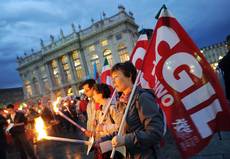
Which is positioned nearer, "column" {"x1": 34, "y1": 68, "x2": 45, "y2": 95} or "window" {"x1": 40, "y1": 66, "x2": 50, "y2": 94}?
"window" {"x1": 40, "y1": 66, "x2": 50, "y2": 94}

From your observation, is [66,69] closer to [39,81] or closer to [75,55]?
[75,55]

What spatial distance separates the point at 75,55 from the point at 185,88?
54.5m

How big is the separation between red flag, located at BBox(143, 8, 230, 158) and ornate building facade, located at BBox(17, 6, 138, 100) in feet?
140

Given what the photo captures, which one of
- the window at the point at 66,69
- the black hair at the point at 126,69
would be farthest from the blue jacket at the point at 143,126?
the window at the point at 66,69

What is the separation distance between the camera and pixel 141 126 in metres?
2.19

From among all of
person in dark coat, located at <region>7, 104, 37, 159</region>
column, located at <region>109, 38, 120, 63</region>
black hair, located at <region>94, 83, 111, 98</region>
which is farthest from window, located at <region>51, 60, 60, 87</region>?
black hair, located at <region>94, 83, 111, 98</region>

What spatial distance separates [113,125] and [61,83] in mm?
56967

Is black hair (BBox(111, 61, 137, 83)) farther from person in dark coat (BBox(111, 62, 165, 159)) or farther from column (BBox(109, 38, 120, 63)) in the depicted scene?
column (BBox(109, 38, 120, 63))

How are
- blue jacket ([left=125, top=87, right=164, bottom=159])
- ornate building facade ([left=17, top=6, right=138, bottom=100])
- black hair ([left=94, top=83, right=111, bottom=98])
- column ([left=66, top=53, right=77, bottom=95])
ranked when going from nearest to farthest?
blue jacket ([left=125, top=87, right=164, bottom=159]), black hair ([left=94, top=83, right=111, bottom=98]), ornate building facade ([left=17, top=6, right=138, bottom=100]), column ([left=66, top=53, right=77, bottom=95])

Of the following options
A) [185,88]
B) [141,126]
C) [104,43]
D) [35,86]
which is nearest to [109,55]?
[104,43]

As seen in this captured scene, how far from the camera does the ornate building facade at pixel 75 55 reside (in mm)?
48594

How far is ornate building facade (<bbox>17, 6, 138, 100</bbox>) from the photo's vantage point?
4859 centimetres

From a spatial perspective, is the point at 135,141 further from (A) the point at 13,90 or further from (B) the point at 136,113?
(A) the point at 13,90

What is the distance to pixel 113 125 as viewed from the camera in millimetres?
2998
